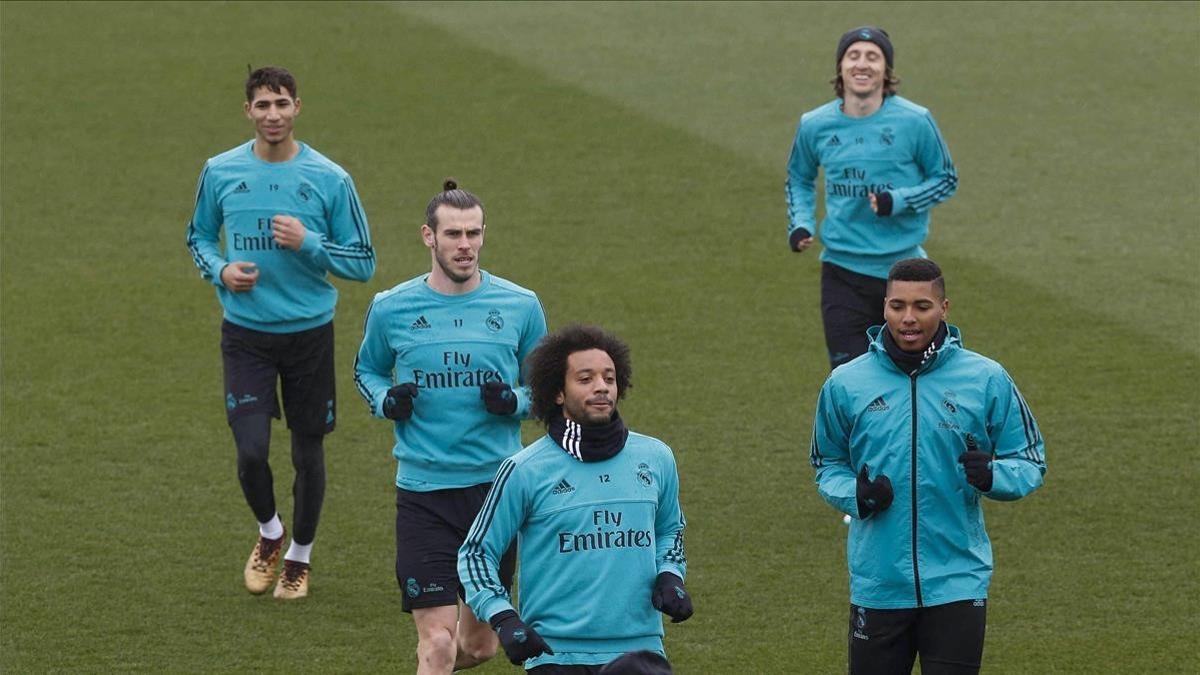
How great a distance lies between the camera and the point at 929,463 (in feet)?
21.7

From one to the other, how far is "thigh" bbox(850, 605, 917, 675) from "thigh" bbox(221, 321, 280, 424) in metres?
3.61

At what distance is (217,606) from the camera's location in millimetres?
9469

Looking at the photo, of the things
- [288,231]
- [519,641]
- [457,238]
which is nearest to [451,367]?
[457,238]

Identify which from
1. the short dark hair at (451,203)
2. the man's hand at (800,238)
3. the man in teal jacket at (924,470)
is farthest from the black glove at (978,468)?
the man's hand at (800,238)

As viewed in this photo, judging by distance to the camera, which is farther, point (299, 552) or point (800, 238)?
point (800, 238)

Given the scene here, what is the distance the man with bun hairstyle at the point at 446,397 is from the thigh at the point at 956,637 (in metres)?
1.78

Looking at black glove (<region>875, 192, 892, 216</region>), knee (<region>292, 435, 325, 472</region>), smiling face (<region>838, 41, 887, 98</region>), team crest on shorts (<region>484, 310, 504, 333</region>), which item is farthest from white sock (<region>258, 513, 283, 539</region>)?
smiling face (<region>838, 41, 887, 98</region>)

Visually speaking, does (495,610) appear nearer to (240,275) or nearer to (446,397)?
(446,397)

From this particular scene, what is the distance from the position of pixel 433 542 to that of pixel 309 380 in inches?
79.0

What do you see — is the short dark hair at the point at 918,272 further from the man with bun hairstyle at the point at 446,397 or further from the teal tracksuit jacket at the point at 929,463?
the man with bun hairstyle at the point at 446,397

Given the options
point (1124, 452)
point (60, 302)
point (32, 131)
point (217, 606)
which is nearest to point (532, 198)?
point (60, 302)

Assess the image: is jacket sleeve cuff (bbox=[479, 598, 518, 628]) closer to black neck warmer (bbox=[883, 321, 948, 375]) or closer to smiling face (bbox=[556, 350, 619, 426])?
smiling face (bbox=[556, 350, 619, 426])

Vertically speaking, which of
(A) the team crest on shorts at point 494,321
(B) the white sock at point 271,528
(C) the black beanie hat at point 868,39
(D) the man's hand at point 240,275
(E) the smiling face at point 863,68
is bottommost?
(B) the white sock at point 271,528

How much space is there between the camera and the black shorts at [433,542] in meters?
7.68
